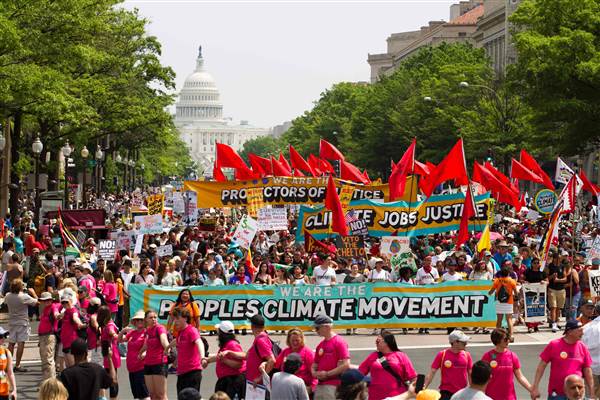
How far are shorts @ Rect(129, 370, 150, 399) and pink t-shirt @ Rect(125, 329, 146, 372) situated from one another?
57 millimetres

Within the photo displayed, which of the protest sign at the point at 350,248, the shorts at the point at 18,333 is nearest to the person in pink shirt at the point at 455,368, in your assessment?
the shorts at the point at 18,333

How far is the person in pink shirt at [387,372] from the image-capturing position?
42.1ft

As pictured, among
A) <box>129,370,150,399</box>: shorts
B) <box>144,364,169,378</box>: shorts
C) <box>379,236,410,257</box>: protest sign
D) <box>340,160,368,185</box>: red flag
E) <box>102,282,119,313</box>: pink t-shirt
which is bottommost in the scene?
<box>129,370,150,399</box>: shorts

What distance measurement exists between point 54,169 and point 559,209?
3443 centimetres

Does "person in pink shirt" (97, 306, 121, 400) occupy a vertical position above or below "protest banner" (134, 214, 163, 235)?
below

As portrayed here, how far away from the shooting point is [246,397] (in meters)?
14.1

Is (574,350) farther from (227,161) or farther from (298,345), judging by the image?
(227,161)

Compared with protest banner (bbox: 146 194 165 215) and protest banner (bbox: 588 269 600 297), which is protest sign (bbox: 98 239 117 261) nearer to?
protest banner (bbox: 588 269 600 297)

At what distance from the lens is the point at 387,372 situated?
42.2 feet

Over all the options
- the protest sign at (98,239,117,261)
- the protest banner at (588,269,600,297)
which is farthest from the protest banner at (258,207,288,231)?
the protest banner at (588,269,600,297)

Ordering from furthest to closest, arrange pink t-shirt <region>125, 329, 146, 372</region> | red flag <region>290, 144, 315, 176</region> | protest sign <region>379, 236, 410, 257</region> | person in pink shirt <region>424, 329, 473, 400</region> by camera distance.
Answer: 1. red flag <region>290, 144, 315, 176</region>
2. protest sign <region>379, 236, 410, 257</region>
3. pink t-shirt <region>125, 329, 146, 372</region>
4. person in pink shirt <region>424, 329, 473, 400</region>

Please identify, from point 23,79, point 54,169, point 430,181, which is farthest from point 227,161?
point 54,169

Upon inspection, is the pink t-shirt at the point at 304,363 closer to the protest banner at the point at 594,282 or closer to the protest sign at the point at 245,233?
the protest banner at the point at 594,282

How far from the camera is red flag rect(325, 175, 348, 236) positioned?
99.1 ft
